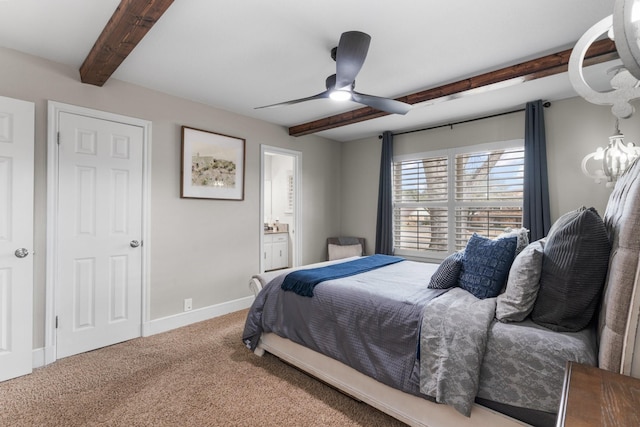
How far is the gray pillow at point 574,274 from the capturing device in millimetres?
1388

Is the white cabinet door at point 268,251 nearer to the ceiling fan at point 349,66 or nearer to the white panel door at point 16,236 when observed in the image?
the white panel door at point 16,236

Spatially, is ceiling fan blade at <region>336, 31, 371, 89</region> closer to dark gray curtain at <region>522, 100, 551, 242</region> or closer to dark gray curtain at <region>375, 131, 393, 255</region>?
dark gray curtain at <region>522, 100, 551, 242</region>

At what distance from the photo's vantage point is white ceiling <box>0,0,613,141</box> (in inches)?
75.4

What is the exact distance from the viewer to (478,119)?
152 inches

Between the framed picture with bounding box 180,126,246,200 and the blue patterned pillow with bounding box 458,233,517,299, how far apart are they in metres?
2.81

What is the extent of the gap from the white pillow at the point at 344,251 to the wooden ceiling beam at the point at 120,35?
11.5ft

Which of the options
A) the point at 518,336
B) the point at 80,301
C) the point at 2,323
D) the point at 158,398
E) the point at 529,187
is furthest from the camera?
the point at 529,187

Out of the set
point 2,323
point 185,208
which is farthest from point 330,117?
point 2,323

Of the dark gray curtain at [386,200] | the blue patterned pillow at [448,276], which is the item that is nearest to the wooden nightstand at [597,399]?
the blue patterned pillow at [448,276]

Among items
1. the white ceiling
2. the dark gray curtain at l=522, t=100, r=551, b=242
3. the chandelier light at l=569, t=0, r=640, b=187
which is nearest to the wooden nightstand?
the chandelier light at l=569, t=0, r=640, b=187

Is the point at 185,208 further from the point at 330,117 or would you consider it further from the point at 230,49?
the point at 330,117

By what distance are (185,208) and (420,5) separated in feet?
9.43

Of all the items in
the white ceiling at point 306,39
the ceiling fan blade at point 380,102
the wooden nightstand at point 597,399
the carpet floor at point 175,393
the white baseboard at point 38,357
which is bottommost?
the carpet floor at point 175,393

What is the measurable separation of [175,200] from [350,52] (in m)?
2.38
